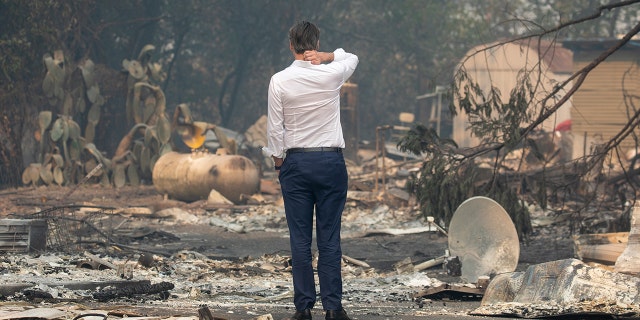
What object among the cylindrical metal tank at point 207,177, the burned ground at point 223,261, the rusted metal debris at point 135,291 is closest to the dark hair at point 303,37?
the burned ground at point 223,261

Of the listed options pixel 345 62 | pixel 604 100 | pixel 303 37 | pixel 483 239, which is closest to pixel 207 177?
pixel 483 239

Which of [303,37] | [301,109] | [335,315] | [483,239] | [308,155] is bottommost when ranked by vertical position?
[335,315]

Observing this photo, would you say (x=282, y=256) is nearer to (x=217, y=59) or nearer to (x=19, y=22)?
(x=19, y=22)

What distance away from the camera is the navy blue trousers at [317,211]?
6707 millimetres

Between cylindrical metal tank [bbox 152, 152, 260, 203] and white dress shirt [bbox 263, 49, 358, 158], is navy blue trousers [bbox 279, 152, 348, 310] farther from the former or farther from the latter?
cylindrical metal tank [bbox 152, 152, 260, 203]

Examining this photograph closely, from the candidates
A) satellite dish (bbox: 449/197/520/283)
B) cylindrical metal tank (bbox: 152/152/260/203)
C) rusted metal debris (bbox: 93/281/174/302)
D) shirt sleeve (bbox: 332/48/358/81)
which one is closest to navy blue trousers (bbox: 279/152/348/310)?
shirt sleeve (bbox: 332/48/358/81)

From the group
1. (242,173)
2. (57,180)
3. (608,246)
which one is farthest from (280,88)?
(57,180)

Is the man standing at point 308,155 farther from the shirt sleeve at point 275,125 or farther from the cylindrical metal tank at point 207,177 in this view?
the cylindrical metal tank at point 207,177

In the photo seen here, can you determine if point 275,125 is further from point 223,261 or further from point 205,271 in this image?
point 223,261

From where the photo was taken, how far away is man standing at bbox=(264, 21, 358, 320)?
6.71 m

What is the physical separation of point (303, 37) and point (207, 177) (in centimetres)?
1468

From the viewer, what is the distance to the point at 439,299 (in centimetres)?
895

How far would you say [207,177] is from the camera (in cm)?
2117

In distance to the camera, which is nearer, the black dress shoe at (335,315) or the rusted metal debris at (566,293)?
the black dress shoe at (335,315)
